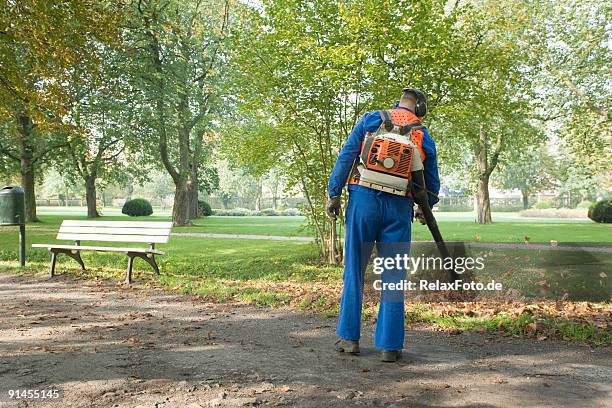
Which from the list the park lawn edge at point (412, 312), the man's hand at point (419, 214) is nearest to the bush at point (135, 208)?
the park lawn edge at point (412, 312)

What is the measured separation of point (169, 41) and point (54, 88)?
8.78 metres

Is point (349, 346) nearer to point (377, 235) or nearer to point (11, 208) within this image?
point (377, 235)

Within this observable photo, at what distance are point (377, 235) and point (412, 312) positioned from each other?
6.70 feet

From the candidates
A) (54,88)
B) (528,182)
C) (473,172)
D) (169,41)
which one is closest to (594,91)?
(473,172)

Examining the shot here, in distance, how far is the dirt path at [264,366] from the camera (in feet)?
11.2

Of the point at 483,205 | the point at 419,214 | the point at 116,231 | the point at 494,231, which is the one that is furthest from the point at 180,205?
the point at 419,214

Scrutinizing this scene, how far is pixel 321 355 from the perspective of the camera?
4492 mm

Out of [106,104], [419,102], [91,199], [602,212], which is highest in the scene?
[106,104]

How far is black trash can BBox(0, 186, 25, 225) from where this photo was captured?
10.6m

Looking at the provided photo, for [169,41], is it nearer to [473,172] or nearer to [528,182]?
[473,172]

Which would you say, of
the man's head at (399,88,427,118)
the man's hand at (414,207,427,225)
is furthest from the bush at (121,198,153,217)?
the man's head at (399,88,427,118)

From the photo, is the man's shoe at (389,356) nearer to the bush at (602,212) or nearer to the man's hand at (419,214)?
the man's hand at (419,214)

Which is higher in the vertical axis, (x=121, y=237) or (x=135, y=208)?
(x=135, y=208)

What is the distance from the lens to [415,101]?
457 centimetres
